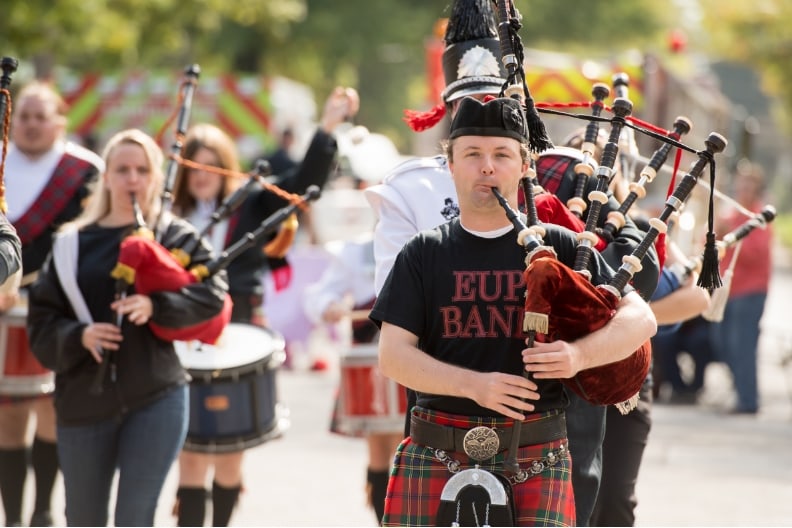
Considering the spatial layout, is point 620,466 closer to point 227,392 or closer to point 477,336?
point 477,336

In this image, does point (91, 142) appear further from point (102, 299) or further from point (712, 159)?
point (712, 159)

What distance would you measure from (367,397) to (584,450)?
2.48 m

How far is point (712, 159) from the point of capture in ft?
13.0

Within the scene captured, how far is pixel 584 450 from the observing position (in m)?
4.54

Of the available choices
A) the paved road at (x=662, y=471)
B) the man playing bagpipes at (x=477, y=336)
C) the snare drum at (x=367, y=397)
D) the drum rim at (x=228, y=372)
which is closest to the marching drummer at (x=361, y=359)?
the snare drum at (x=367, y=397)

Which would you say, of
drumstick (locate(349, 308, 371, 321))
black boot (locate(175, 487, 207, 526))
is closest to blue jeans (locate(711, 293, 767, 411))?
drumstick (locate(349, 308, 371, 321))

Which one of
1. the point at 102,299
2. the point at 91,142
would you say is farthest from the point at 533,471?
the point at 91,142

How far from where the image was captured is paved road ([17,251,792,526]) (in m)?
7.47

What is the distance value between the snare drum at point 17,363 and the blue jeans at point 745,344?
629 centimetres

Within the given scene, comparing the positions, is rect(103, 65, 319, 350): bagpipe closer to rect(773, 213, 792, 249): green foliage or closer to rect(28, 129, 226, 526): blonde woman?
rect(28, 129, 226, 526): blonde woman

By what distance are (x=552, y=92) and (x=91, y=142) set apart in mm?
7355

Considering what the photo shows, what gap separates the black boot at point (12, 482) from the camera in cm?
693

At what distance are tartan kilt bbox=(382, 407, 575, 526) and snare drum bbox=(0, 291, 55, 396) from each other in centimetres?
360

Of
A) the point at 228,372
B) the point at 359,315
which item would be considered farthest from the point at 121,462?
the point at 359,315
